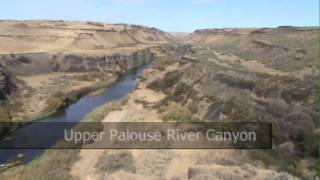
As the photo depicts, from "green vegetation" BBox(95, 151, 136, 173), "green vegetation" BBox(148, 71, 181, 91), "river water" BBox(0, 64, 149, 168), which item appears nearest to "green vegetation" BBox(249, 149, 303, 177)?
A: "green vegetation" BBox(95, 151, 136, 173)

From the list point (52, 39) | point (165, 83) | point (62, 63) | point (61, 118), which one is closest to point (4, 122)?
point (61, 118)

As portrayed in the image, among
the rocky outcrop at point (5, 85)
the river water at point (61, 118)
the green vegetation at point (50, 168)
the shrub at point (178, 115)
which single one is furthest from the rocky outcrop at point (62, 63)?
the green vegetation at point (50, 168)

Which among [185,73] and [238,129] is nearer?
[238,129]

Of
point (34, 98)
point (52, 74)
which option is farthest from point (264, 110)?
point (52, 74)

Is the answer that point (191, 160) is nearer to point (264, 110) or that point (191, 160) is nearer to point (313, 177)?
point (313, 177)

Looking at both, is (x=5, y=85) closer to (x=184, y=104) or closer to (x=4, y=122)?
(x=4, y=122)

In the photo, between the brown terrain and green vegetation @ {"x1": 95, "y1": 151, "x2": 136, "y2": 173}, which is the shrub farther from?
green vegetation @ {"x1": 95, "y1": 151, "x2": 136, "y2": 173}

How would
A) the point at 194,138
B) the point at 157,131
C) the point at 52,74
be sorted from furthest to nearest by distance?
the point at 52,74 < the point at 157,131 < the point at 194,138
